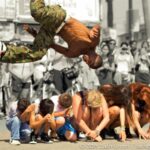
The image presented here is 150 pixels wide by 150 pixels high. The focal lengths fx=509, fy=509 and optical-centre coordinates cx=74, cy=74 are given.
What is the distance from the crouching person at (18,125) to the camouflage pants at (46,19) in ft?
2.44

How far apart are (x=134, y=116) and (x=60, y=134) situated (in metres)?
0.86

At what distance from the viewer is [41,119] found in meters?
5.38

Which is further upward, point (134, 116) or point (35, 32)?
point (35, 32)

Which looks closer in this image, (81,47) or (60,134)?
(81,47)

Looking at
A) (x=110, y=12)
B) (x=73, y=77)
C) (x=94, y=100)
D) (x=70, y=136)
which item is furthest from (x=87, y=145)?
(x=110, y=12)

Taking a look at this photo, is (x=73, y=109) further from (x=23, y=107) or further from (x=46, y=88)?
(x=46, y=88)

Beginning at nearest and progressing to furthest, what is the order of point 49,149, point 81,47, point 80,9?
1. point 49,149
2. point 81,47
3. point 80,9

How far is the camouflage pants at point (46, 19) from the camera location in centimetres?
500

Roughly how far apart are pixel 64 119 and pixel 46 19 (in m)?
1.17

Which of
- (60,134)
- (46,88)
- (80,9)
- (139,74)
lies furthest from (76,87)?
(80,9)

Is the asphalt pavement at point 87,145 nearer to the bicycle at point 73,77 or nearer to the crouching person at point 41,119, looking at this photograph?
the crouching person at point 41,119

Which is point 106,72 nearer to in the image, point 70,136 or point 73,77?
point 73,77

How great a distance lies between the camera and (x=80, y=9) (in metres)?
14.4

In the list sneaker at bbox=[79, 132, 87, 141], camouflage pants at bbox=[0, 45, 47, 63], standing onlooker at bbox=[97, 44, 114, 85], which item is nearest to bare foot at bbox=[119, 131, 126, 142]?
sneaker at bbox=[79, 132, 87, 141]
